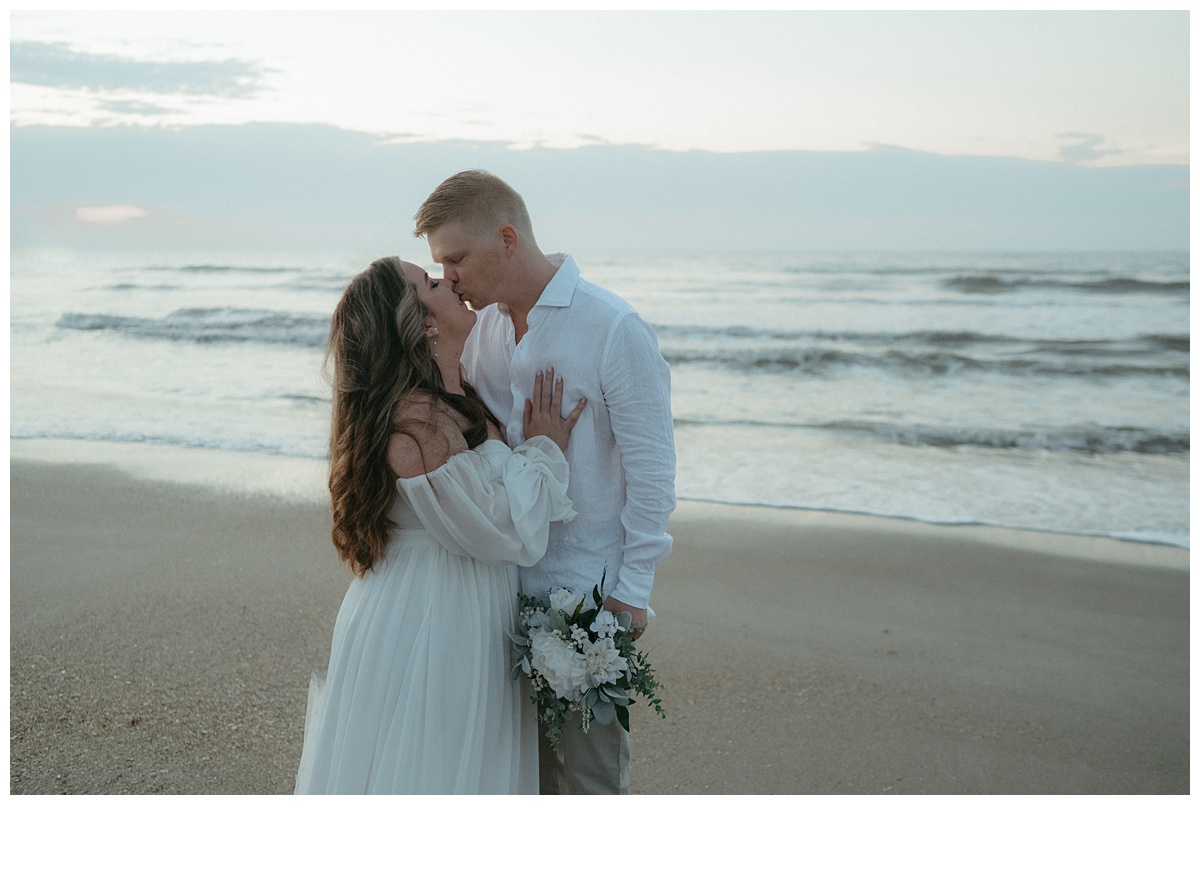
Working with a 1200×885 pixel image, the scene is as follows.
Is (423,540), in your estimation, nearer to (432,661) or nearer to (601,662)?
(432,661)

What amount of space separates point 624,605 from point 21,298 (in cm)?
2107

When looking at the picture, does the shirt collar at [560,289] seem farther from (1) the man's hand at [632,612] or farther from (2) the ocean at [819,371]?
(2) the ocean at [819,371]

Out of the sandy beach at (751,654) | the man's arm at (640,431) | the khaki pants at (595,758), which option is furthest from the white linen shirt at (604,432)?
the sandy beach at (751,654)

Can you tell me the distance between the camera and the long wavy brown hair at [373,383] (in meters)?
2.47

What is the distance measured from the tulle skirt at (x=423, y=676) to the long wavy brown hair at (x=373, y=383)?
0.18 metres

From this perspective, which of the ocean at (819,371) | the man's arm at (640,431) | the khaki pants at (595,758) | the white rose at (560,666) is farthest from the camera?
the ocean at (819,371)

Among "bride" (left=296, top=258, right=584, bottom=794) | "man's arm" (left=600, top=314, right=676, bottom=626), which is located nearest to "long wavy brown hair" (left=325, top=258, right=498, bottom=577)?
"bride" (left=296, top=258, right=584, bottom=794)

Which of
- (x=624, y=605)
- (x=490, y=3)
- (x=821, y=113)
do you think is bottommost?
(x=624, y=605)

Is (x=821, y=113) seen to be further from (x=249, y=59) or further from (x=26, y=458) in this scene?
(x=26, y=458)

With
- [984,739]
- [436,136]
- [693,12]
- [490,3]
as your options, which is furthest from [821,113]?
[984,739]

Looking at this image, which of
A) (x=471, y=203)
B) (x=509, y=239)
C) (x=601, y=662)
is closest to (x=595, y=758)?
(x=601, y=662)

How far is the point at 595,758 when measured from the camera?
9.02 ft

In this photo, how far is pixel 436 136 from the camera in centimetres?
1554
